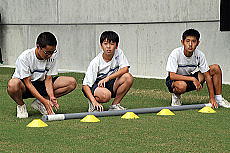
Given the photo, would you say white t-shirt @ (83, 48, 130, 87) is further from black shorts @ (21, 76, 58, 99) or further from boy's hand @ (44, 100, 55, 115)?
boy's hand @ (44, 100, 55, 115)

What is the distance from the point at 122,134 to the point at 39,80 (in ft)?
6.89

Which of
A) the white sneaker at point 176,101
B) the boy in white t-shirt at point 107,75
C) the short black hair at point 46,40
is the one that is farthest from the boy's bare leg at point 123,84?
the short black hair at point 46,40

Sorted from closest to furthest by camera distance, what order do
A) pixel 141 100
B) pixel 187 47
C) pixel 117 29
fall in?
pixel 187 47 → pixel 141 100 → pixel 117 29

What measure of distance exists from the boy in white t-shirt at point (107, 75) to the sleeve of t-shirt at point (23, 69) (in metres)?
0.82

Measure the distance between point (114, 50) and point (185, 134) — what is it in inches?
90.5

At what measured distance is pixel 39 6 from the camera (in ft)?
60.8

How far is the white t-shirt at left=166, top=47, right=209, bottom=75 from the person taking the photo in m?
9.45

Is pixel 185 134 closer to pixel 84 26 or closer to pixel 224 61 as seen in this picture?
pixel 224 61

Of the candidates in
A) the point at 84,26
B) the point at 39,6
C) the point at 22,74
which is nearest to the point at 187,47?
the point at 22,74

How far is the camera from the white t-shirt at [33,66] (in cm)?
828

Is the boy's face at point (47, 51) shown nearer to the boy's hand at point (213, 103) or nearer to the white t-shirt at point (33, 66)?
the white t-shirt at point (33, 66)

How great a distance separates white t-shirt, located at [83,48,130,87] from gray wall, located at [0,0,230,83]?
5229 mm

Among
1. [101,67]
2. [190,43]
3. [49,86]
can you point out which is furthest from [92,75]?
[190,43]

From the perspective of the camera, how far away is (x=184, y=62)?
9.54 m
